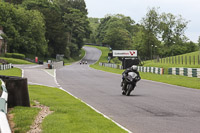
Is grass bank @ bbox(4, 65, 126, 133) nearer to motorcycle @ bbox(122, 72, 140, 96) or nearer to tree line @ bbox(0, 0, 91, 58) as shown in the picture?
motorcycle @ bbox(122, 72, 140, 96)

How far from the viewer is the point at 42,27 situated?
9350 centimetres

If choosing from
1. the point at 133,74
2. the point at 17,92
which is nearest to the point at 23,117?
the point at 17,92

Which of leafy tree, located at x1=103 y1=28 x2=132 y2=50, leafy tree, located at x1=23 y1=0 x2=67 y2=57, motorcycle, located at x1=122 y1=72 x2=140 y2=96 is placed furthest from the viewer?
leafy tree, located at x1=103 y1=28 x2=132 y2=50

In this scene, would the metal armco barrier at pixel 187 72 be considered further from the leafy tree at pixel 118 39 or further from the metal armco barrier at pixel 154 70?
the leafy tree at pixel 118 39

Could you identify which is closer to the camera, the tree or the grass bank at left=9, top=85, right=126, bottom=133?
the grass bank at left=9, top=85, right=126, bottom=133

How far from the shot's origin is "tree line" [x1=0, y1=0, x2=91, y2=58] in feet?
284

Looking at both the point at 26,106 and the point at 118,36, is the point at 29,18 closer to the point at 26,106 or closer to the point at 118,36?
the point at 118,36

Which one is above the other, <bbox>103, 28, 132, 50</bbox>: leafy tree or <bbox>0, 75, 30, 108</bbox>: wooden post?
<bbox>103, 28, 132, 50</bbox>: leafy tree

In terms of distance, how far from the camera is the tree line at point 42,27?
86.4 m

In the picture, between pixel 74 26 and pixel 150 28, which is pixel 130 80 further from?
pixel 74 26

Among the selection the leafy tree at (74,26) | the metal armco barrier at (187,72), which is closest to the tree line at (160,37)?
the leafy tree at (74,26)

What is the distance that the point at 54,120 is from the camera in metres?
8.04

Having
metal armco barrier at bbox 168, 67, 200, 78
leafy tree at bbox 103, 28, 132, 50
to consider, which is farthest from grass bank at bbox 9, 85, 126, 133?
leafy tree at bbox 103, 28, 132, 50

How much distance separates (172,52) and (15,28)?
1891 inches
